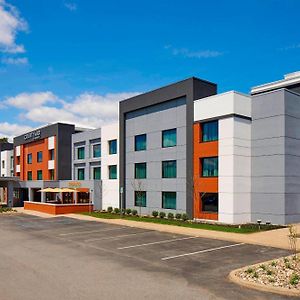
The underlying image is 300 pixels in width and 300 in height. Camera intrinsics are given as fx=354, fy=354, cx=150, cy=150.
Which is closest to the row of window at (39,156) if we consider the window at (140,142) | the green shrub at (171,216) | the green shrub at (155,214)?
the window at (140,142)

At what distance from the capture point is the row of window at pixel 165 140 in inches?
1389

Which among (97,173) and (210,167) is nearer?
(210,167)

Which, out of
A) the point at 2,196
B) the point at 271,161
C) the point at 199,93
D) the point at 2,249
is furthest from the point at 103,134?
the point at 2,196

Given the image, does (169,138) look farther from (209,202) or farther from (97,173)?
(97,173)

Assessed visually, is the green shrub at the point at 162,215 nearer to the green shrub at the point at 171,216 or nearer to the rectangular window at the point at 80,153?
the green shrub at the point at 171,216

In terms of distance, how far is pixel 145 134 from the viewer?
39.0m

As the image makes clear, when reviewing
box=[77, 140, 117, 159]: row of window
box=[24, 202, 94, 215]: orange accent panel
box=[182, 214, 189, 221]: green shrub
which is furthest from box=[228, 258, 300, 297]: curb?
box=[77, 140, 117, 159]: row of window

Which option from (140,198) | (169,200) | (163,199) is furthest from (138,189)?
(169,200)

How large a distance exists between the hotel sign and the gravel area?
50218mm

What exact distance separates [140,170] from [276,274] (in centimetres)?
2778

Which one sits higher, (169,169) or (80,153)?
(80,153)

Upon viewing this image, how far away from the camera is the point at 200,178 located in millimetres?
32062

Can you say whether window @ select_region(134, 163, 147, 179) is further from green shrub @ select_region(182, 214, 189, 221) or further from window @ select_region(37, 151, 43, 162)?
window @ select_region(37, 151, 43, 162)

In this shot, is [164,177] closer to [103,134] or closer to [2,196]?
[103,134]
